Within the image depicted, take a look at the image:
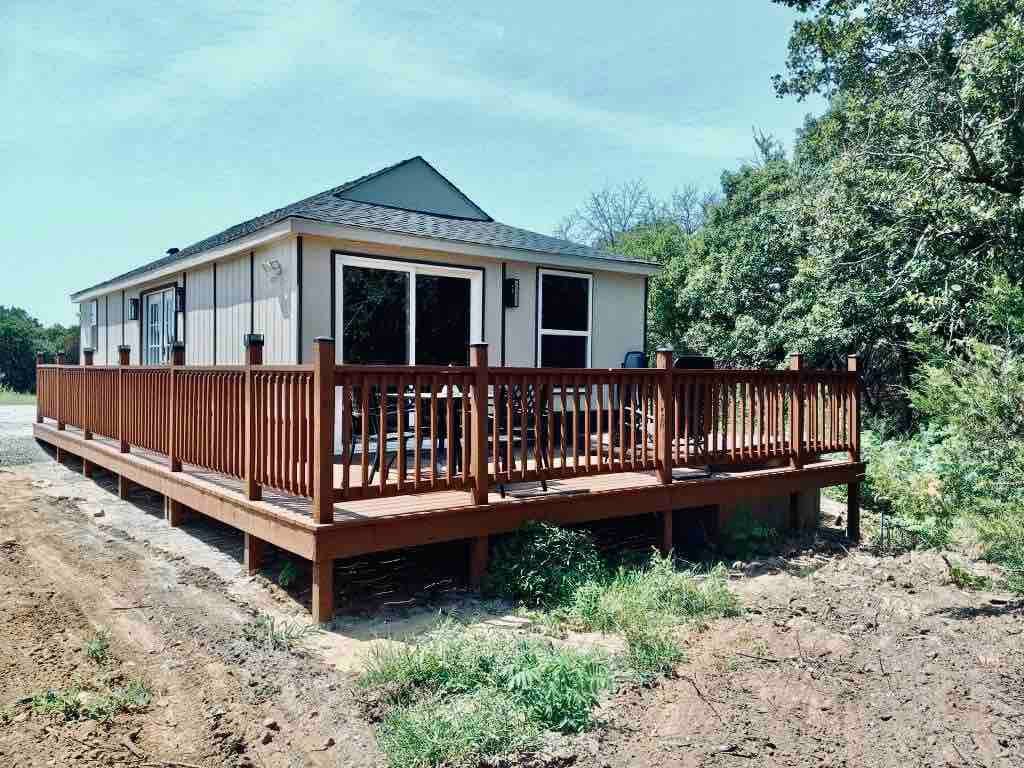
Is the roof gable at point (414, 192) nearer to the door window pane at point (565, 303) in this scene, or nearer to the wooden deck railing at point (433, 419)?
the door window pane at point (565, 303)

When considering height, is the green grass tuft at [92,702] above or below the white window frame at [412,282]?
below

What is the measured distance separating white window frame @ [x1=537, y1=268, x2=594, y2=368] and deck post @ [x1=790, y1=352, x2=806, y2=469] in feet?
9.18

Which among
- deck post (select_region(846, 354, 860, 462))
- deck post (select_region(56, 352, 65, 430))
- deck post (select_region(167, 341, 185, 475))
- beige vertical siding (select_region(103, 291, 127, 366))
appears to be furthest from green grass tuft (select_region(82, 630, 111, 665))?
beige vertical siding (select_region(103, 291, 127, 366))

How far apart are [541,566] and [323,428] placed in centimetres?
169

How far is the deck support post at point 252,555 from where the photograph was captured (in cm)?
500

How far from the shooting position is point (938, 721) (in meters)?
2.85

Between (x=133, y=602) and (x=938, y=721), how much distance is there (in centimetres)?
436

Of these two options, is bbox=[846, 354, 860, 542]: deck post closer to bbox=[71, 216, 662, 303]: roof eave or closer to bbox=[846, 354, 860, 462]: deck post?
bbox=[846, 354, 860, 462]: deck post

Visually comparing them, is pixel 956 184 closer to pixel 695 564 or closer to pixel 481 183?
pixel 695 564

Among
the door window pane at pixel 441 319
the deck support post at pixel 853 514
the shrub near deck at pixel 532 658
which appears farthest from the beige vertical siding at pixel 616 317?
the shrub near deck at pixel 532 658

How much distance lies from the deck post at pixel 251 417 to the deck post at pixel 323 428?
2.89 feet

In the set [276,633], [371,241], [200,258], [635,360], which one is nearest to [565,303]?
[635,360]

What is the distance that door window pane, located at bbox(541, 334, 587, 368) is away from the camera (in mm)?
8562

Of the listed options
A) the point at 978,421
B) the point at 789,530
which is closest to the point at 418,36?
the point at 789,530
